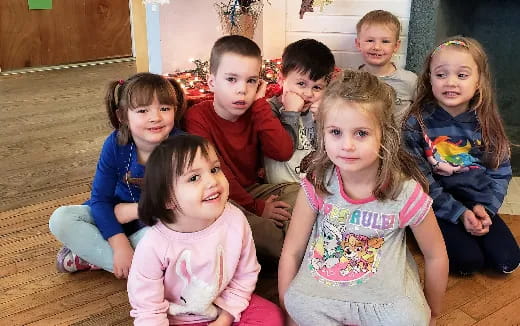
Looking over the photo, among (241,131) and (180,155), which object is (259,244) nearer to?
(241,131)

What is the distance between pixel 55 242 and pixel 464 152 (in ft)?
4.44

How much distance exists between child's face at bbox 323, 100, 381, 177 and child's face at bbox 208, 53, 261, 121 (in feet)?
1.44

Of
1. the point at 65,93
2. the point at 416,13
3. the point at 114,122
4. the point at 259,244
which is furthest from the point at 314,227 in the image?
the point at 65,93

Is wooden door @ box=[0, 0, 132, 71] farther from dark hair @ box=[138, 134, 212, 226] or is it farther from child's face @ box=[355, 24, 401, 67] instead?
dark hair @ box=[138, 134, 212, 226]

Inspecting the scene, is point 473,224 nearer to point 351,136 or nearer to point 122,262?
point 351,136

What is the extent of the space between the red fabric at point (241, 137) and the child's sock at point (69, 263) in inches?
19.1

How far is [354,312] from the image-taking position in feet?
3.87

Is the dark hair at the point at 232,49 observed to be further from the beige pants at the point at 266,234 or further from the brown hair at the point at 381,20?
the brown hair at the point at 381,20

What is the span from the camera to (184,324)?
1225 millimetres

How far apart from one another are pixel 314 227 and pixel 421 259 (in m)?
0.55

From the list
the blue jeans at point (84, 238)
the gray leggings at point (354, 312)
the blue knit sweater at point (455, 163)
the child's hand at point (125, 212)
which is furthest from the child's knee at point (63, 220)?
the blue knit sweater at point (455, 163)

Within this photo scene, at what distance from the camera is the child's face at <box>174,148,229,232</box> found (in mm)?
1138

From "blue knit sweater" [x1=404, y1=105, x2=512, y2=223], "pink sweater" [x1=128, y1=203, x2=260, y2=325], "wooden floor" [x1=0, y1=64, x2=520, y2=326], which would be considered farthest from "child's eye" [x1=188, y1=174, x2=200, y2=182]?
"blue knit sweater" [x1=404, y1=105, x2=512, y2=223]

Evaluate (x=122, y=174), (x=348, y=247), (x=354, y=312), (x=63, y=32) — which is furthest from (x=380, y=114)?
(x=63, y=32)
